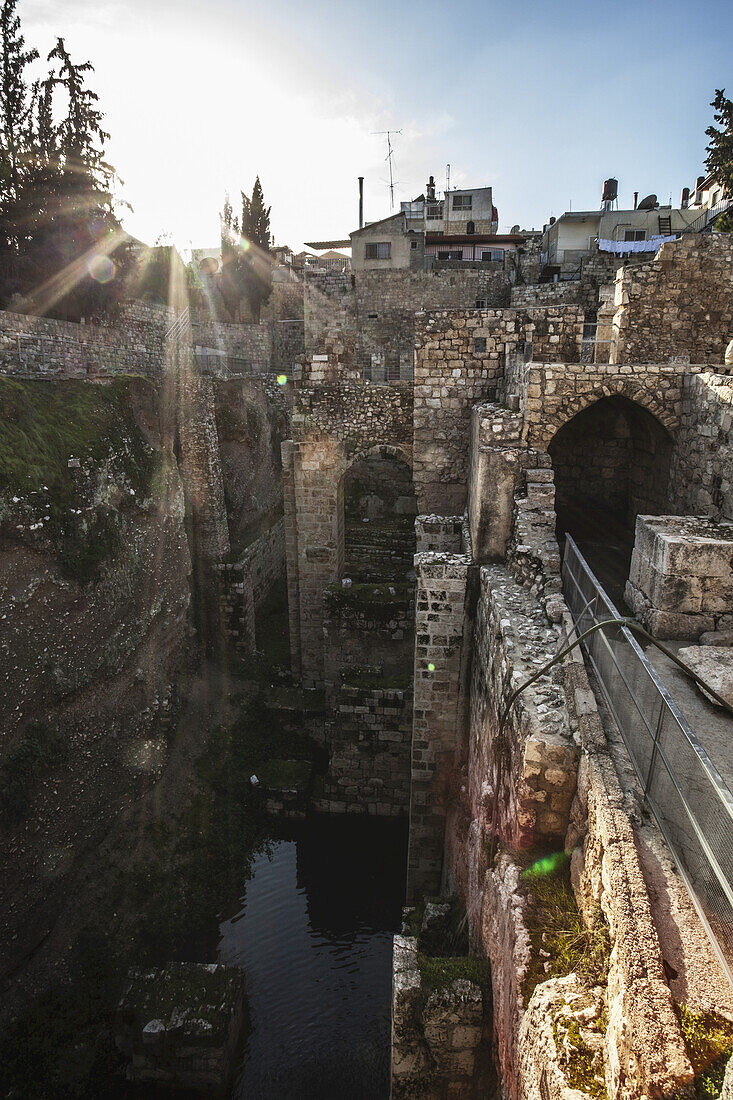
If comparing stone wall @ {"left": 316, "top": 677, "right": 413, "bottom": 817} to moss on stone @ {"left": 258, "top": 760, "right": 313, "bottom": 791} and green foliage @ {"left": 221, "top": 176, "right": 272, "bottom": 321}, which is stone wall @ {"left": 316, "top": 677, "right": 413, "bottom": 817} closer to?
moss on stone @ {"left": 258, "top": 760, "right": 313, "bottom": 791}

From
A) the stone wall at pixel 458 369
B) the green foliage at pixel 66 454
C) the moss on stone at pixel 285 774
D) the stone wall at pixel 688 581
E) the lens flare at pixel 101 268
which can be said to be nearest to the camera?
the stone wall at pixel 688 581

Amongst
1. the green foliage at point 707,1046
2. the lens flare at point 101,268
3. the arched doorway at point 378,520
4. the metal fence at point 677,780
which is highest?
the lens flare at point 101,268

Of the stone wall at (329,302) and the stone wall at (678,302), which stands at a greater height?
the stone wall at (329,302)

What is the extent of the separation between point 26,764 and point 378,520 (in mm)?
12614

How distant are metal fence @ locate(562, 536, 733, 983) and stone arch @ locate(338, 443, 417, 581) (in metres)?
7.67

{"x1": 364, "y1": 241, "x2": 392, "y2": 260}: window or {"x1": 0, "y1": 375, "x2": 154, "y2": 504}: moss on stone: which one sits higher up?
{"x1": 364, "y1": 241, "x2": 392, "y2": 260}: window

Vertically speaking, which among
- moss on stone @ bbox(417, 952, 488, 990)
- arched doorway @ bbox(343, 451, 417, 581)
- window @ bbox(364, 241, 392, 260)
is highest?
window @ bbox(364, 241, 392, 260)

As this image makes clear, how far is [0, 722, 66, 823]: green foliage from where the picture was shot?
7.12 meters

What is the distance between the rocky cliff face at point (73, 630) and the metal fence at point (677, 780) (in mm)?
6910

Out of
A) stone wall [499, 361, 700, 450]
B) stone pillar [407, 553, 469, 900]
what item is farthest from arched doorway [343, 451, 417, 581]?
stone pillar [407, 553, 469, 900]

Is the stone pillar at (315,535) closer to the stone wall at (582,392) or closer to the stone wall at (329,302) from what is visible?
the stone wall at (582,392)

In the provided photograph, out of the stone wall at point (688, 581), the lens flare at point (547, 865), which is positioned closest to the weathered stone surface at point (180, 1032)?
the lens flare at point (547, 865)

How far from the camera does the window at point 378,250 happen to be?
2545 centimetres

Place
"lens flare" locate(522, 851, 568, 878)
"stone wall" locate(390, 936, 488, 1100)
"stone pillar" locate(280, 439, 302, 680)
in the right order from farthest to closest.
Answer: "stone pillar" locate(280, 439, 302, 680)
"stone wall" locate(390, 936, 488, 1100)
"lens flare" locate(522, 851, 568, 878)
